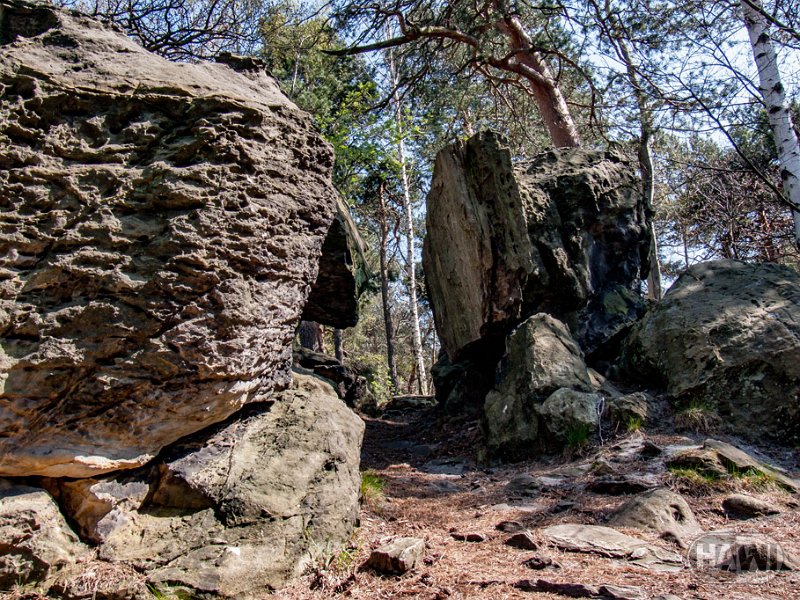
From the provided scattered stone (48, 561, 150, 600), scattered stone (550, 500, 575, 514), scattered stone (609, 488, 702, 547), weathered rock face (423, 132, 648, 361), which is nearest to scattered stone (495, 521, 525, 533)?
scattered stone (550, 500, 575, 514)

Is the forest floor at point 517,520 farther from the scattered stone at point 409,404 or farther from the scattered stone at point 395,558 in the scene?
the scattered stone at point 409,404

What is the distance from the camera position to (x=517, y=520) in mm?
4219

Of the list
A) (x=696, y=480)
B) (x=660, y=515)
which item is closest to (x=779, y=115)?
(x=696, y=480)

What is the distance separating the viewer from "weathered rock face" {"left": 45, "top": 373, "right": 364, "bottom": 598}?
9.94 feet

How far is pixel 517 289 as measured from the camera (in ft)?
26.4

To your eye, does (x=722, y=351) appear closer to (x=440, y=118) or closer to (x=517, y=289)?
(x=517, y=289)

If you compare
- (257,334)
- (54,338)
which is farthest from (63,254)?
(257,334)

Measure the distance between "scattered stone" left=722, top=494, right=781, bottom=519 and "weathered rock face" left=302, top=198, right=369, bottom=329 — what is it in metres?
4.01

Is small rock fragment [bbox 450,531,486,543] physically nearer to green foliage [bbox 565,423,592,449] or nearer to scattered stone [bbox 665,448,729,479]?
scattered stone [bbox 665,448,729,479]

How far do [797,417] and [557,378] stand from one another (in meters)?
2.36

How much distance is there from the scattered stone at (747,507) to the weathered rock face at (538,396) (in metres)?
1.80

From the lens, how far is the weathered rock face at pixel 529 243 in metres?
8.17

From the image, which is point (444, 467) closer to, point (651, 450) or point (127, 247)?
point (651, 450)

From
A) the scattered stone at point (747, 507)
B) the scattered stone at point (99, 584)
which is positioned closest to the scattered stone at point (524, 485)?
the scattered stone at point (747, 507)
